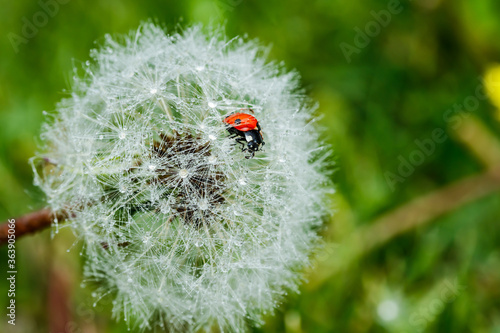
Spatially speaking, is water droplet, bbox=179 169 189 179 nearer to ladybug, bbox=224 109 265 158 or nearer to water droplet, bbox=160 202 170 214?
water droplet, bbox=160 202 170 214

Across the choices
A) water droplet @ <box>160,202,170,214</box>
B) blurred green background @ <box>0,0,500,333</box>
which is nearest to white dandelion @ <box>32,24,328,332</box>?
water droplet @ <box>160,202,170,214</box>

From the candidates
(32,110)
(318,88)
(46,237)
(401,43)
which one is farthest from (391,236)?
(32,110)

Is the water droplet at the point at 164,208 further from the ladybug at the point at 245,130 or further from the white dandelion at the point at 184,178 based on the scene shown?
the ladybug at the point at 245,130

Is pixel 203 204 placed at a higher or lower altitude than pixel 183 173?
lower

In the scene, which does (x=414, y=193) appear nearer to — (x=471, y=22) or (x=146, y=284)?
(x=471, y=22)

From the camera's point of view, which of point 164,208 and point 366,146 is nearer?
point 164,208

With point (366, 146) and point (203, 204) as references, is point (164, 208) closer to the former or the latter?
point (203, 204)

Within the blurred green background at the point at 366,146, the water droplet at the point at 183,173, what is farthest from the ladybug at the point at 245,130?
the blurred green background at the point at 366,146

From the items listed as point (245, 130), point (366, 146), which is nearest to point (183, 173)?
point (245, 130)
